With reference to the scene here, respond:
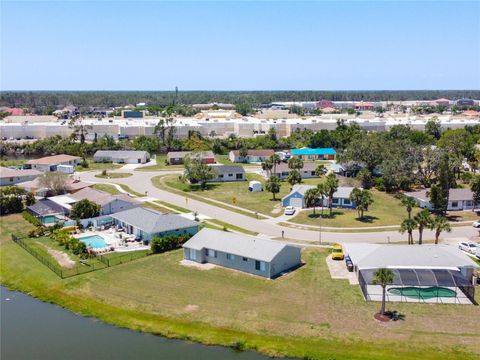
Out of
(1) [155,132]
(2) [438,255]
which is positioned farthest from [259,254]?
(1) [155,132]

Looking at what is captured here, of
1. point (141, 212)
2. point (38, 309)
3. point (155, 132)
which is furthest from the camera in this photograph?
point (155, 132)

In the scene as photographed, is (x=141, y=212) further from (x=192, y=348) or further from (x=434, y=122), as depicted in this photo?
(x=434, y=122)

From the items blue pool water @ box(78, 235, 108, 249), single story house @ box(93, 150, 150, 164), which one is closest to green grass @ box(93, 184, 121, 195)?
blue pool water @ box(78, 235, 108, 249)

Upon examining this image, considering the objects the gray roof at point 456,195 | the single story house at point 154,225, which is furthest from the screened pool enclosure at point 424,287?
the gray roof at point 456,195

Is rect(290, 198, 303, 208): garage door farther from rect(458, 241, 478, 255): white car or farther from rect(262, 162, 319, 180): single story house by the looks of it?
rect(458, 241, 478, 255): white car

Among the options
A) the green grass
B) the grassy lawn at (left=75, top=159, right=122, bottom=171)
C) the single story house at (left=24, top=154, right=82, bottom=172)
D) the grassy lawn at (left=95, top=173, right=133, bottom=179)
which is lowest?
the grassy lawn at (left=75, top=159, right=122, bottom=171)

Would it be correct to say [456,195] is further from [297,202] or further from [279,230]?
[279,230]
